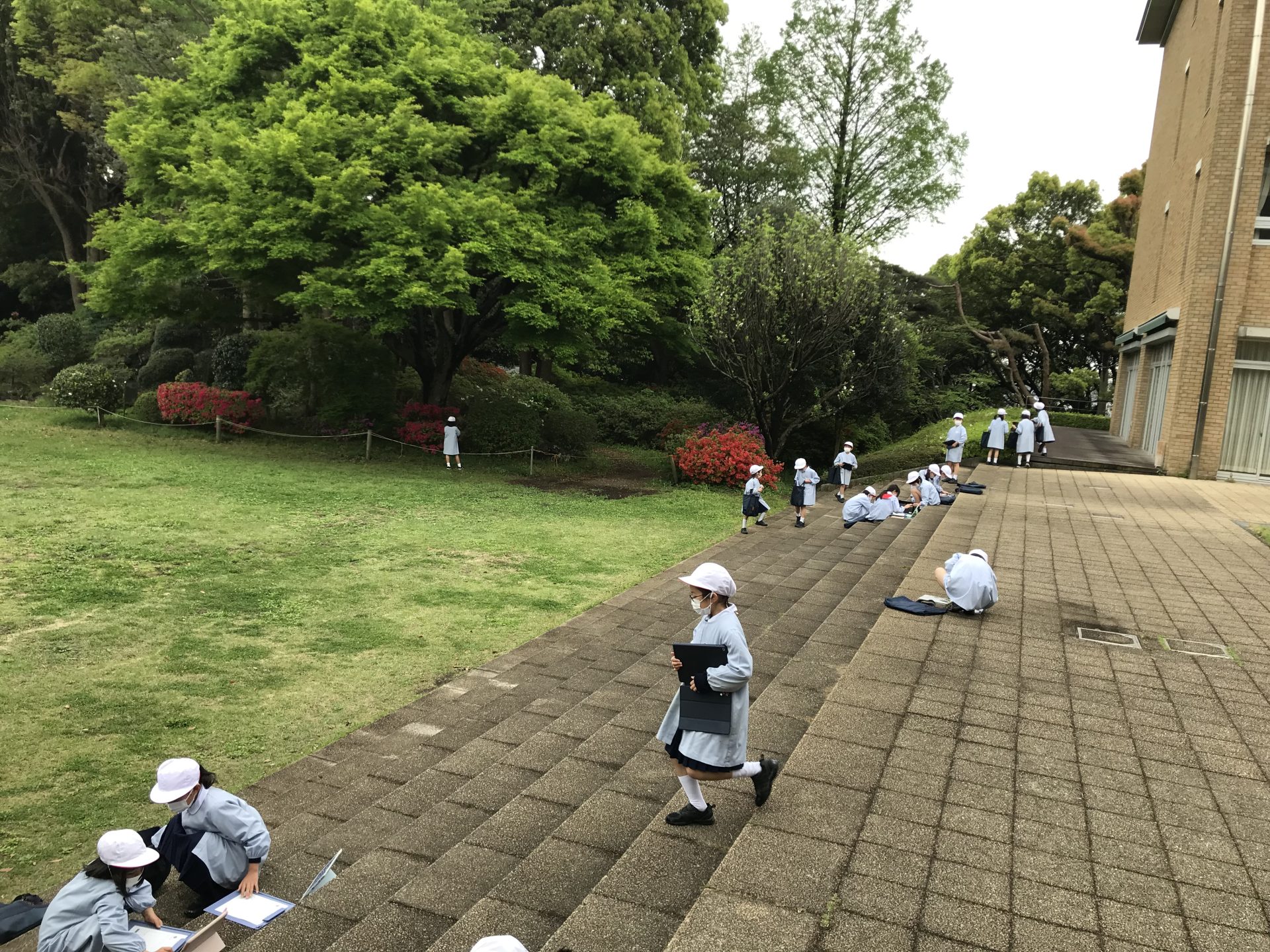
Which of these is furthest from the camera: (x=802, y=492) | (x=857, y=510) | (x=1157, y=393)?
(x=1157, y=393)

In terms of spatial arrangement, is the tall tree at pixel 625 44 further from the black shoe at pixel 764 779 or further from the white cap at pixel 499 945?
the white cap at pixel 499 945

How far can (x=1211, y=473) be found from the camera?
714 inches

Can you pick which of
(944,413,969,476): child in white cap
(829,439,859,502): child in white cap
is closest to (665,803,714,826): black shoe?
(829,439,859,502): child in white cap

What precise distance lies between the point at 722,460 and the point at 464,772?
14.9 meters

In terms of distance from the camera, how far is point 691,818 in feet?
13.9

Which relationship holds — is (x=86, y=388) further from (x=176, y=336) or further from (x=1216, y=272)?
(x=1216, y=272)

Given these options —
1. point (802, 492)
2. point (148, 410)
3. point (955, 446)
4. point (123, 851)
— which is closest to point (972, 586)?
point (123, 851)

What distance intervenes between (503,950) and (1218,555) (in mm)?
11573

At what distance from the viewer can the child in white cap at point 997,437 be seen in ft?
64.8

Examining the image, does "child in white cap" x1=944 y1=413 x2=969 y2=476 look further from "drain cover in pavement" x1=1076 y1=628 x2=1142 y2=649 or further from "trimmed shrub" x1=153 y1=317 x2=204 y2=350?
"trimmed shrub" x1=153 y1=317 x2=204 y2=350

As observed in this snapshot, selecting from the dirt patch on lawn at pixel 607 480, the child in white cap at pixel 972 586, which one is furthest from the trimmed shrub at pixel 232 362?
the child in white cap at pixel 972 586

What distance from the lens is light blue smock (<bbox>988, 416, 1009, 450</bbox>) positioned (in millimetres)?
19734

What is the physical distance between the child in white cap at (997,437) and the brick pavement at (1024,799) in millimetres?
11757

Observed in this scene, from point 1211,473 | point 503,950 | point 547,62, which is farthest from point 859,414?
point 503,950
